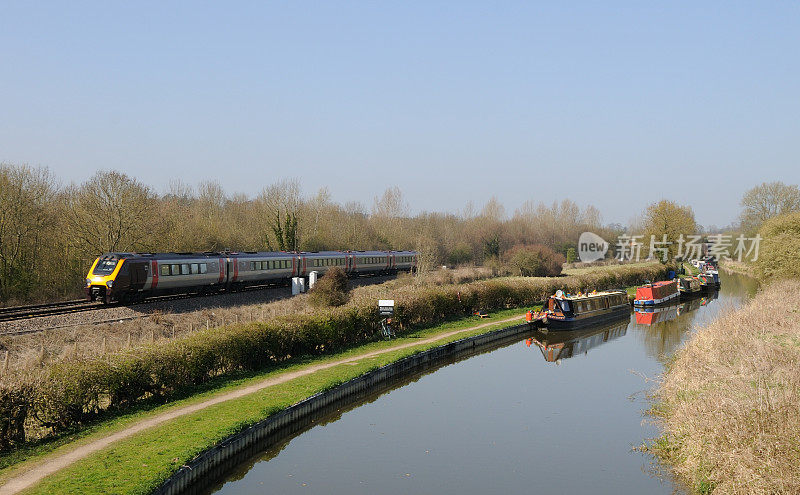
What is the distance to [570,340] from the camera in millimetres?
33812

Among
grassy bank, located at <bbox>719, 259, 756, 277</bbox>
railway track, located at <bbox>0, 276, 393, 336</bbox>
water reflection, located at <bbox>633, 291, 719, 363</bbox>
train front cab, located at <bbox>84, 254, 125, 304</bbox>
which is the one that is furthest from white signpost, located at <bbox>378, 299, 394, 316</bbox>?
grassy bank, located at <bbox>719, 259, 756, 277</bbox>

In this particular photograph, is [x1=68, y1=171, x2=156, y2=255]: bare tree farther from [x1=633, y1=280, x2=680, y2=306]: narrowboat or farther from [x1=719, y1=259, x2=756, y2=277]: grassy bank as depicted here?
[x1=719, y1=259, x2=756, y2=277]: grassy bank

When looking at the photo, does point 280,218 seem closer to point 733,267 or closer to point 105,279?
point 105,279

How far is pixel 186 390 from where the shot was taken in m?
17.1

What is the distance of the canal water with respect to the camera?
42.9 feet

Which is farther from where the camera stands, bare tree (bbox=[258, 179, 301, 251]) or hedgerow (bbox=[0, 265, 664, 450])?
bare tree (bbox=[258, 179, 301, 251])

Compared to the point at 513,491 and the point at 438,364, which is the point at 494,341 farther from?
the point at 513,491

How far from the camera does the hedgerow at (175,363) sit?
1284 cm

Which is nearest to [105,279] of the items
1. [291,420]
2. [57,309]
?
[57,309]

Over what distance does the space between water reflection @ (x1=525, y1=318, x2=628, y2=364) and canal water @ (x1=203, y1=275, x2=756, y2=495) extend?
3.68m

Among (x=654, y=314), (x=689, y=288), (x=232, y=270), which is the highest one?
(x=232, y=270)

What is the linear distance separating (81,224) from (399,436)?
93.4 feet

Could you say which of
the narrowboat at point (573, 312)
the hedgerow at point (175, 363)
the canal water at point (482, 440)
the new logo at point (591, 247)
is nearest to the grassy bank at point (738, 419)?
the canal water at point (482, 440)

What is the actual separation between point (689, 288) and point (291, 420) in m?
50.9
